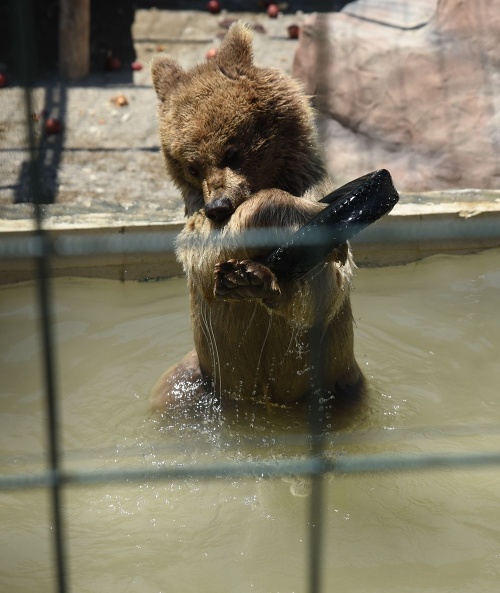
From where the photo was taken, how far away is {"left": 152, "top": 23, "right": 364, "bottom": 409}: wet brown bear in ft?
12.6

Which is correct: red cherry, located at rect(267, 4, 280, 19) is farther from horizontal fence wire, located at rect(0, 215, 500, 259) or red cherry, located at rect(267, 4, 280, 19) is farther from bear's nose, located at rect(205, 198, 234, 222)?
bear's nose, located at rect(205, 198, 234, 222)

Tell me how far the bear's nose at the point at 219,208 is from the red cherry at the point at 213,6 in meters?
7.39

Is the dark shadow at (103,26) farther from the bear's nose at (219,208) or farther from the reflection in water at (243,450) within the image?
the bear's nose at (219,208)

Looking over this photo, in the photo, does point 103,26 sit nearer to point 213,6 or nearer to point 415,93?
point 213,6

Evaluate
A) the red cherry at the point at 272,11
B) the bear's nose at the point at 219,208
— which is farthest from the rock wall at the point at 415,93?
the bear's nose at the point at 219,208

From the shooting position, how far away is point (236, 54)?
4.21m

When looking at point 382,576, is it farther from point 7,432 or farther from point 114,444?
point 7,432

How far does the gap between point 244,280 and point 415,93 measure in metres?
4.80

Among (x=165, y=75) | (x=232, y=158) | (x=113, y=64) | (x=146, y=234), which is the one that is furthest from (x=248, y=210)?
(x=113, y=64)

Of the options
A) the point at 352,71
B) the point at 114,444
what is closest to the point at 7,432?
the point at 114,444

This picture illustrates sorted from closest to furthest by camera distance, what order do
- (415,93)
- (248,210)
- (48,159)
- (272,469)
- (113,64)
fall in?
1. (248,210)
2. (272,469)
3. (415,93)
4. (48,159)
5. (113,64)

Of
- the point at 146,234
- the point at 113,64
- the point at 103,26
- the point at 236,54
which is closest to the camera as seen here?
the point at 236,54

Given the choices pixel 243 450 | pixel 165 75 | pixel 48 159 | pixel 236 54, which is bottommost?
pixel 243 450

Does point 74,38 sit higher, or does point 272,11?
point 272,11
